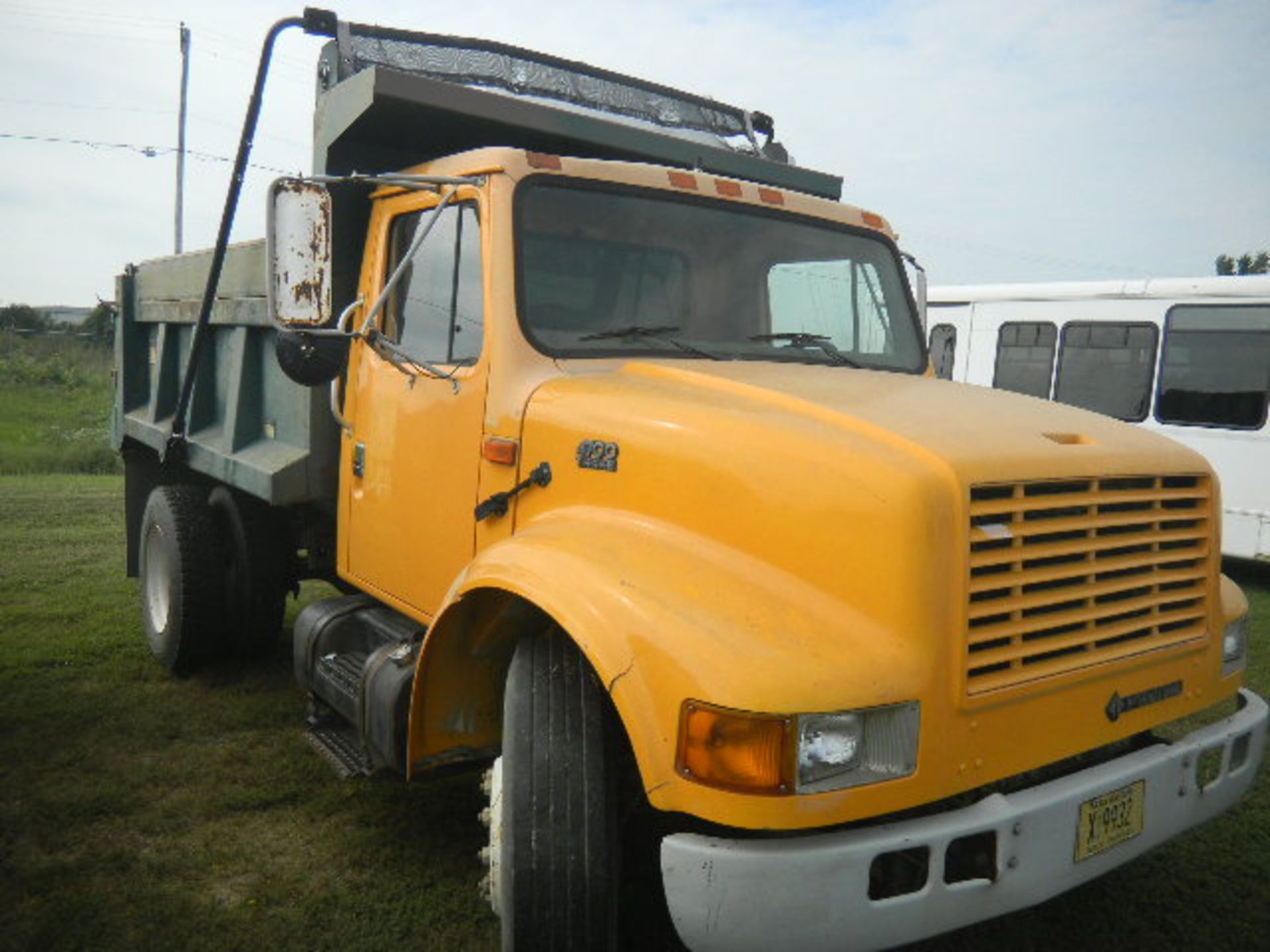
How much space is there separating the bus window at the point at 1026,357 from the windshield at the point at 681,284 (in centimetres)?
758

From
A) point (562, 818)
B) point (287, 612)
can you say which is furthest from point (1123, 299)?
point (562, 818)

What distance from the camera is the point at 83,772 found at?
4.22 m

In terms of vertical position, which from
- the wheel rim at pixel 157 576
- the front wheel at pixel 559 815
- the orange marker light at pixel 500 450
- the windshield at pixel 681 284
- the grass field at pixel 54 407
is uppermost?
the windshield at pixel 681 284

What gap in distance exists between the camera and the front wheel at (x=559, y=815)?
95.5 inches

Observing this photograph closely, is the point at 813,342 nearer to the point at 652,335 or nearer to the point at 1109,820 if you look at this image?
the point at 652,335

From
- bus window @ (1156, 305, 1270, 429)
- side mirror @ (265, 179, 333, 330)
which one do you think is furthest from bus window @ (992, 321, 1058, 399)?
side mirror @ (265, 179, 333, 330)

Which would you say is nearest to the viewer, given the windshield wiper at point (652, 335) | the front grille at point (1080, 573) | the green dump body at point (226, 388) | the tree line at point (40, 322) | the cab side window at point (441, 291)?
the front grille at point (1080, 573)

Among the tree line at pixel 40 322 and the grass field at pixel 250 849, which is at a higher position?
the tree line at pixel 40 322

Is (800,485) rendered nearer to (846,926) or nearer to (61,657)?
(846,926)

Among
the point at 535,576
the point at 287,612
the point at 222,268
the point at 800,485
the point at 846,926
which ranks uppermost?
the point at 222,268

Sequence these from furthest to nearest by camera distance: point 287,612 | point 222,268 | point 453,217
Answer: point 287,612, point 222,268, point 453,217

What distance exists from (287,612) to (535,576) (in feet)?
15.9

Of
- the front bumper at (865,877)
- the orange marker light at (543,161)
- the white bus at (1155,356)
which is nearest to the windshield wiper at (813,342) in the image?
the orange marker light at (543,161)

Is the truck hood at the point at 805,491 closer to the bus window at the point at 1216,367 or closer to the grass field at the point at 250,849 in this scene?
the grass field at the point at 250,849
